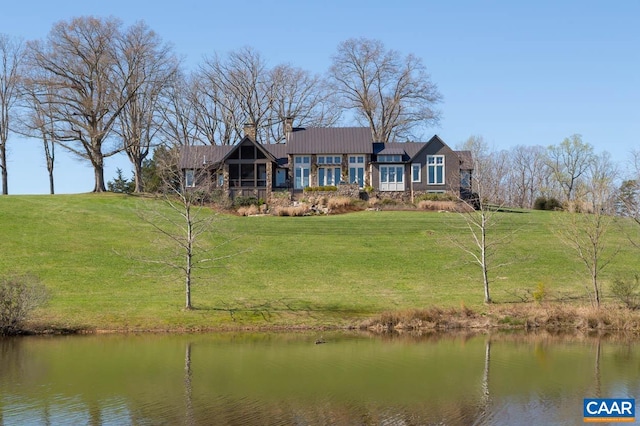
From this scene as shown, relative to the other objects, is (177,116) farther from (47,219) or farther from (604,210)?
(604,210)

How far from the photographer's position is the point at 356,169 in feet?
197

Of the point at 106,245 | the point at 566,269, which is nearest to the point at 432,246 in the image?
the point at 566,269

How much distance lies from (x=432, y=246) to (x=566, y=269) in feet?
26.1

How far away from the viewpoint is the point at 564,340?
26031mm

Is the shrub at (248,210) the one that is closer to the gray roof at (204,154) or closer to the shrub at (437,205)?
the gray roof at (204,154)

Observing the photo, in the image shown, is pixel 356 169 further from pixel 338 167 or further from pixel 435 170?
pixel 435 170

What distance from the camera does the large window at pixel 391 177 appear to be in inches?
2335

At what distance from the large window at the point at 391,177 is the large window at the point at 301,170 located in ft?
21.1

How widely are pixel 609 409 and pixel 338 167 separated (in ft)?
149

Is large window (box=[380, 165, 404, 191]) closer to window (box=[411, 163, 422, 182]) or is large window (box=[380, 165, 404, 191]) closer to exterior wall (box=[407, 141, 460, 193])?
exterior wall (box=[407, 141, 460, 193])

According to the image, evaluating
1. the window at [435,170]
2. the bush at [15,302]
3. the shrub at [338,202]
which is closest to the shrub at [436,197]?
the window at [435,170]

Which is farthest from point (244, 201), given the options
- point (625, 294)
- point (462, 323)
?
point (625, 294)

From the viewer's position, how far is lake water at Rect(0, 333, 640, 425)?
15.8 m

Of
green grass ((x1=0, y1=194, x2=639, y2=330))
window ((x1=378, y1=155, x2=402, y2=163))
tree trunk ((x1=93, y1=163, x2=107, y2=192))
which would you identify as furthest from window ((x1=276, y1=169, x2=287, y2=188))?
tree trunk ((x1=93, y1=163, x2=107, y2=192))
